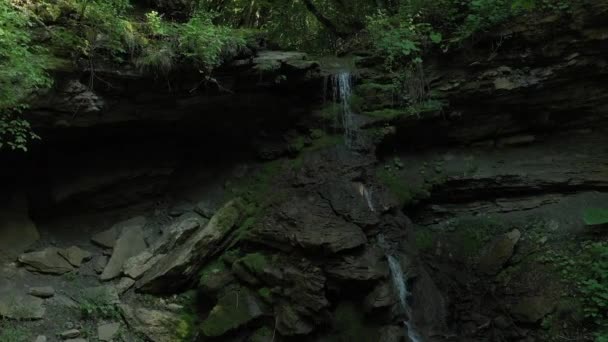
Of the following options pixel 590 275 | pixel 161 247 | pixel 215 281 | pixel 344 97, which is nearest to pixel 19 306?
pixel 161 247

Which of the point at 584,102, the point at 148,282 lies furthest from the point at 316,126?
the point at 584,102

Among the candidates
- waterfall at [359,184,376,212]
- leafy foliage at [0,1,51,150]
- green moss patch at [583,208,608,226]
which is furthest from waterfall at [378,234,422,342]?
leafy foliage at [0,1,51,150]

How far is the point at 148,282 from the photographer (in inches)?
289

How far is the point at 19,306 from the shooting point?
21.5 feet

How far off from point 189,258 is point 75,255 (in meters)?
1.84

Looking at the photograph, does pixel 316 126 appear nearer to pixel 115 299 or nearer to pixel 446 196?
pixel 446 196

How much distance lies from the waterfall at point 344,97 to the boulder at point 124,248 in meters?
3.97

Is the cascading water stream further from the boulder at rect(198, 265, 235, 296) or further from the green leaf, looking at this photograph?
the green leaf

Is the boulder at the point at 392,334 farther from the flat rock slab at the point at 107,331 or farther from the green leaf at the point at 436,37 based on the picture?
the green leaf at the point at 436,37

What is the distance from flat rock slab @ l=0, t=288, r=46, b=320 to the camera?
644 cm

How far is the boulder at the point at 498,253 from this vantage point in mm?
8414

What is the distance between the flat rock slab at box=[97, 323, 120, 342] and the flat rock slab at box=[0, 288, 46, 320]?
79cm

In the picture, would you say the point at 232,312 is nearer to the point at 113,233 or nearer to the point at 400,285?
the point at 400,285

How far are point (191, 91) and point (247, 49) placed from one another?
1.16 meters
